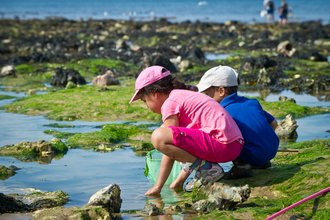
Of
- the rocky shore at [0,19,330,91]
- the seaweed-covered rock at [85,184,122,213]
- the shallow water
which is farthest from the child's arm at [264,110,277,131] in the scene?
the rocky shore at [0,19,330,91]

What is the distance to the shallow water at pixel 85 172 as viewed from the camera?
11.7 ft

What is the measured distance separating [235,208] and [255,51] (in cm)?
1551

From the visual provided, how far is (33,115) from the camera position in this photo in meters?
7.37

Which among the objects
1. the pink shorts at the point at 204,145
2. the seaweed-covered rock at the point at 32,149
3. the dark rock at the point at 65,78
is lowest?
the seaweed-covered rock at the point at 32,149

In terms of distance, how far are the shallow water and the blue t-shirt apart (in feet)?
2.59

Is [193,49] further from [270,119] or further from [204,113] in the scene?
[204,113]

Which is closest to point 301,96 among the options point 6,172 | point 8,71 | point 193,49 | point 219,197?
point 193,49

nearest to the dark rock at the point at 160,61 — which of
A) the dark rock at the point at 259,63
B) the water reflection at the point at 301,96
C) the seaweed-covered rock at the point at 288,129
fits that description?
the dark rock at the point at 259,63

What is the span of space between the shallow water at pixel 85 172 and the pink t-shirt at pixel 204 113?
0.75 metres

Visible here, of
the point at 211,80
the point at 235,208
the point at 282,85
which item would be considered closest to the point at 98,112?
the point at 211,80

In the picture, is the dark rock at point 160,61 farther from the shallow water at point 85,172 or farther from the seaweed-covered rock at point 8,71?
the shallow water at point 85,172

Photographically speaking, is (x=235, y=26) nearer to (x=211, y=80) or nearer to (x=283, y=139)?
(x=283, y=139)

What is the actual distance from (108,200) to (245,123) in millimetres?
1446

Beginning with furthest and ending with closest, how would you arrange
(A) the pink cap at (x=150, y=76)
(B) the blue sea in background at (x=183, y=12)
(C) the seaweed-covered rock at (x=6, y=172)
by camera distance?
(B) the blue sea in background at (x=183, y=12), (C) the seaweed-covered rock at (x=6, y=172), (A) the pink cap at (x=150, y=76)
